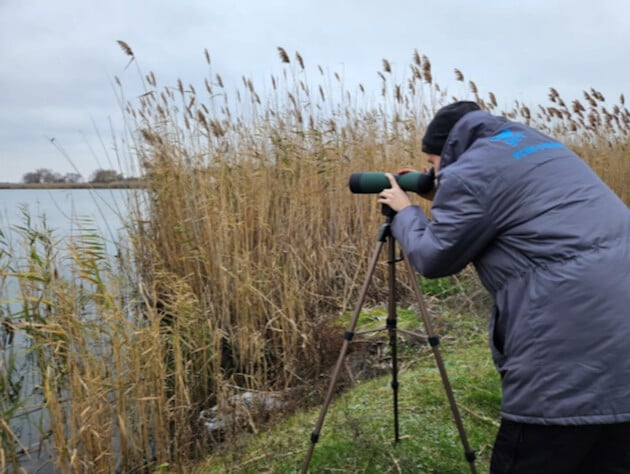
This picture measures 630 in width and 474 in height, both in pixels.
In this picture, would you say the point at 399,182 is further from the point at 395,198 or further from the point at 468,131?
the point at 468,131

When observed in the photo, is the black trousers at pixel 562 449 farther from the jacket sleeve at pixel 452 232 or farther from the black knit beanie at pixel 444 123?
the black knit beanie at pixel 444 123

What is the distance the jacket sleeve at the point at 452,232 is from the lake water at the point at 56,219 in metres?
2.40

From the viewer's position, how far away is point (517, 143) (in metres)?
1.60

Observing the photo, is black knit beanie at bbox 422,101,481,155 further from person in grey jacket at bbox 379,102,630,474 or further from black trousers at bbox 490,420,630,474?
black trousers at bbox 490,420,630,474

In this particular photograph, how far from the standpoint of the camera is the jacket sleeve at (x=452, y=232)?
1583 millimetres

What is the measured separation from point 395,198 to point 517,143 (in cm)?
59

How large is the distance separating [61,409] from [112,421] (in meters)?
0.26

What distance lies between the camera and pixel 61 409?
9.36 feet

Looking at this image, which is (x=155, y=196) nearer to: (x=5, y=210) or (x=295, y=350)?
(x=5, y=210)

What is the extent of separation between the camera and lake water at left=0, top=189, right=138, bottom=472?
3362mm

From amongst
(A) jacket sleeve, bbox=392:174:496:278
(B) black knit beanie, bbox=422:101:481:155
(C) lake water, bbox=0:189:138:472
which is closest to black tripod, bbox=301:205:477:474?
(B) black knit beanie, bbox=422:101:481:155

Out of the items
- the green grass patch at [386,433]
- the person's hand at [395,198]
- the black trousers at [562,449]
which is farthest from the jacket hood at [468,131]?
the green grass patch at [386,433]

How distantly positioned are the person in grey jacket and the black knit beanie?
151mm

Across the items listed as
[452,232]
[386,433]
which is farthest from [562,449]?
[386,433]
